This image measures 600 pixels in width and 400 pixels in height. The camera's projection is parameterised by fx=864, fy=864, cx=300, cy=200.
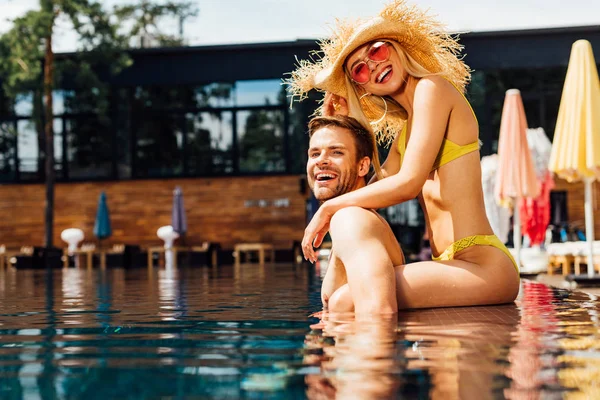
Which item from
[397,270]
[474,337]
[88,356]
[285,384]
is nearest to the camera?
[285,384]

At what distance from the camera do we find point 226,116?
77.7 feet

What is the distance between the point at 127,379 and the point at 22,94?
71.4 ft

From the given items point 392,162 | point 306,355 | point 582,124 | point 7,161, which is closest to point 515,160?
point 582,124

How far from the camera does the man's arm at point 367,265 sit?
318 centimetres

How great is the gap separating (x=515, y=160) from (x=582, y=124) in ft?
8.33

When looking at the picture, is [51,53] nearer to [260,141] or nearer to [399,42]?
[260,141]

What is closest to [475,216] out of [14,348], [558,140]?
[14,348]

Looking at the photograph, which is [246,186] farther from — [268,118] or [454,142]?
[454,142]

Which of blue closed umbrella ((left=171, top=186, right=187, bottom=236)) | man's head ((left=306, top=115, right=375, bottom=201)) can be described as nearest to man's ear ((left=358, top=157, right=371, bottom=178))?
man's head ((left=306, top=115, right=375, bottom=201))

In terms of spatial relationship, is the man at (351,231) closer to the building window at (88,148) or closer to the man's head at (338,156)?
the man's head at (338,156)

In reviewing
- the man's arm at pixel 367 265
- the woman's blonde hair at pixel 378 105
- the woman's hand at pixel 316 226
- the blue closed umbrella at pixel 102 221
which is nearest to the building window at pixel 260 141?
the blue closed umbrella at pixel 102 221

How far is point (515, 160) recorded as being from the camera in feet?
38.5

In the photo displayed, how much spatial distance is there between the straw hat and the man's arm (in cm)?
87

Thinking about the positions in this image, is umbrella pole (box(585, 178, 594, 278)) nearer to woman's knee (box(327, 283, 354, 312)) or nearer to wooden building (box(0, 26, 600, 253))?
woman's knee (box(327, 283, 354, 312))
